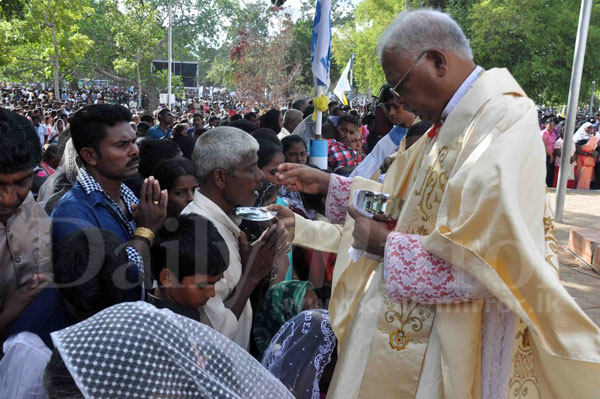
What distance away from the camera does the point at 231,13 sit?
2125 inches

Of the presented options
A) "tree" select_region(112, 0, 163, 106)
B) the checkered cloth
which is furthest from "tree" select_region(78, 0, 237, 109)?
the checkered cloth

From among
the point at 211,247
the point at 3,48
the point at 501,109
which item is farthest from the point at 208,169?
the point at 3,48

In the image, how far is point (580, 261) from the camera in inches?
301

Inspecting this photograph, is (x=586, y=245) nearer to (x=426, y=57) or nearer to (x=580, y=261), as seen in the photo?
(x=580, y=261)

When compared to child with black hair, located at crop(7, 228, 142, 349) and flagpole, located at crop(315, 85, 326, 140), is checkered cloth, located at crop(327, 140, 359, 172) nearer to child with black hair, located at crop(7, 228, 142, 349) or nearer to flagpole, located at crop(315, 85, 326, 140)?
flagpole, located at crop(315, 85, 326, 140)

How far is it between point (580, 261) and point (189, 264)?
22.0 feet

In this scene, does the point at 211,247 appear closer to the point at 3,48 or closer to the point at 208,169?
the point at 208,169

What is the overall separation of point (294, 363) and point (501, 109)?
1404 mm

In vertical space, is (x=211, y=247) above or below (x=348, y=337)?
above

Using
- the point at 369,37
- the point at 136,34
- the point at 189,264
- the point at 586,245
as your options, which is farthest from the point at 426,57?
the point at 369,37

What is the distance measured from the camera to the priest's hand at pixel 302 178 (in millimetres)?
3049

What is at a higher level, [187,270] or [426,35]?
[426,35]

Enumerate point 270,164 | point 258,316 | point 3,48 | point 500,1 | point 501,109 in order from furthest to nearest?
point 500,1 → point 3,48 → point 270,164 → point 258,316 → point 501,109

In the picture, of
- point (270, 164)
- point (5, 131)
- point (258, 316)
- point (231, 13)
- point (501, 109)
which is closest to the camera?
point (501, 109)
